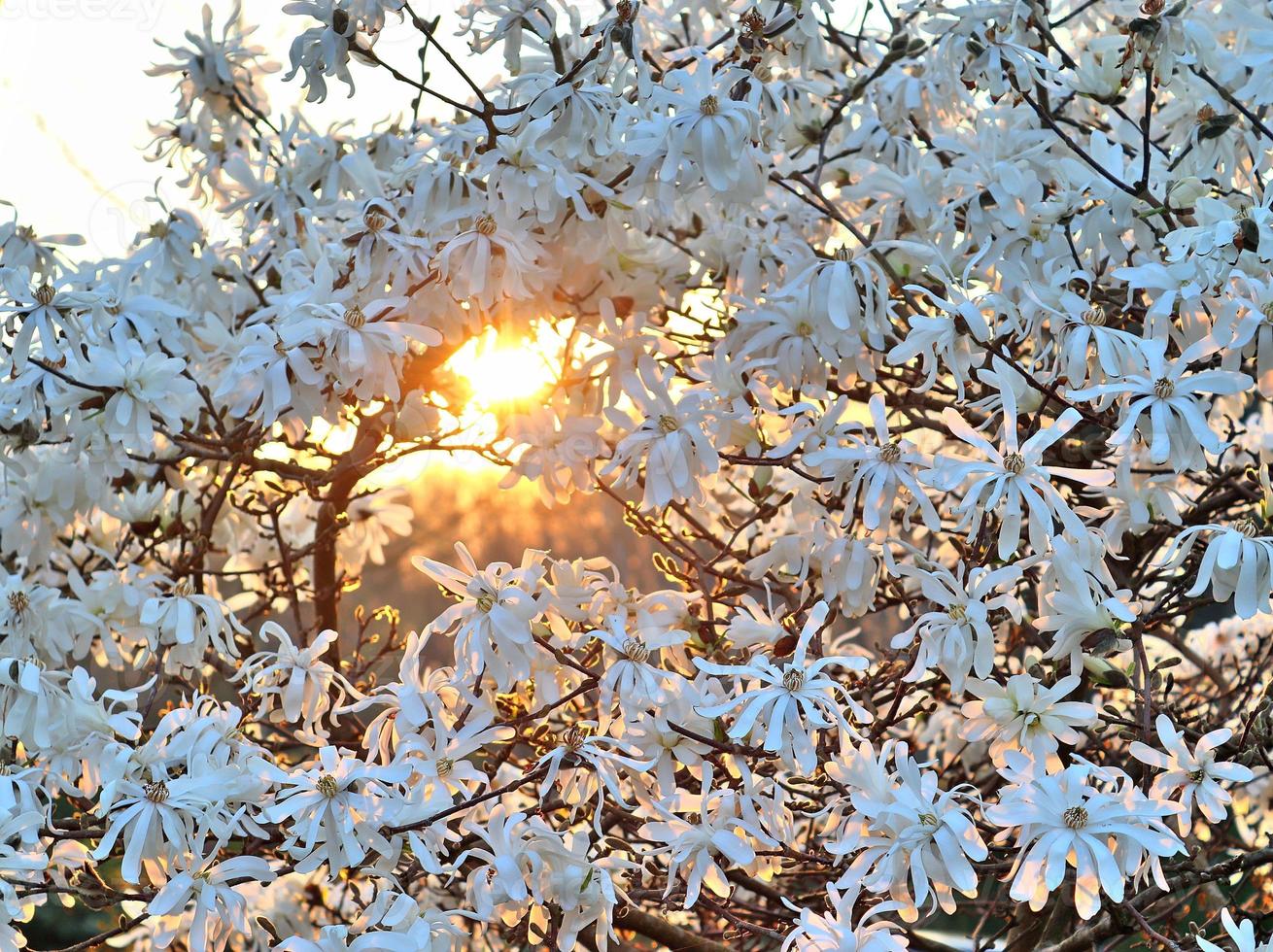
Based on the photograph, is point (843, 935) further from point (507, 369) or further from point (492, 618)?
point (507, 369)

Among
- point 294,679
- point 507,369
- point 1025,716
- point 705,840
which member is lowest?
point 705,840

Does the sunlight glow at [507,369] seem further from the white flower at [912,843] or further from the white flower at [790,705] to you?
the white flower at [912,843]

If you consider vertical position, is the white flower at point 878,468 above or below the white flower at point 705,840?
above

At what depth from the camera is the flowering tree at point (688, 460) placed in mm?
1320

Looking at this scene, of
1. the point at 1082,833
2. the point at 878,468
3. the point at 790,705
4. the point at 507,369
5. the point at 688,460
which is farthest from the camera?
the point at 507,369

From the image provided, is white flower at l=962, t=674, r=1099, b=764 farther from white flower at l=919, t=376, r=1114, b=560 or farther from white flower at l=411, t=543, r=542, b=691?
white flower at l=411, t=543, r=542, b=691

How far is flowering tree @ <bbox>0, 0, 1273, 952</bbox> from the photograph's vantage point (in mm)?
1320

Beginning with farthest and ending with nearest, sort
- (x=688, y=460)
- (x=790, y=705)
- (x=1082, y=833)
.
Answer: (x=688, y=460), (x=790, y=705), (x=1082, y=833)

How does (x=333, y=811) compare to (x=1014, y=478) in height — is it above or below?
below

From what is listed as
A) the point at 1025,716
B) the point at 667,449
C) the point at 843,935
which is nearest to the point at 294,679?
the point at 667,449

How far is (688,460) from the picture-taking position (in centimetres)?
154

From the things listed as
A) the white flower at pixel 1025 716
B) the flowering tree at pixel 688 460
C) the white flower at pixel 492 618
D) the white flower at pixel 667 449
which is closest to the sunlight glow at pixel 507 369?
the flowering tree at pixel 688 460

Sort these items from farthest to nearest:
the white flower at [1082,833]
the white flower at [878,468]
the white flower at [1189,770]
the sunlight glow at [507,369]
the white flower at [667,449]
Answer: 1. the sunlight glow at [507,369]
2. the white flower at [667,449]
3. the white flower at [878,468]
4. the white flower at [1189,770]
5. the white flower at [1082,833]

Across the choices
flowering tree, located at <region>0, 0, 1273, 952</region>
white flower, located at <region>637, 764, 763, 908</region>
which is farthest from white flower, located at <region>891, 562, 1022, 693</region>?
white flower, located at <region>637, 764, 763, 908</region>
